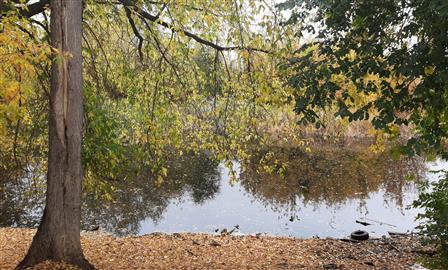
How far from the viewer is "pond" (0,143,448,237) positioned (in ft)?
37.5

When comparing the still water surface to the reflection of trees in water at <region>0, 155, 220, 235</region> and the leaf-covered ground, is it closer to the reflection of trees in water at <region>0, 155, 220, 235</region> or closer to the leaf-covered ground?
the reflection of trees in water at <region>0, 155, 220, 235</region>

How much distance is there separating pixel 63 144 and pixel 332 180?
475 inches

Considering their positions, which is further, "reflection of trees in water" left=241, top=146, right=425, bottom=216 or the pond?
"reflection of trees in water" left=241, top=146, right=425, bottom=216

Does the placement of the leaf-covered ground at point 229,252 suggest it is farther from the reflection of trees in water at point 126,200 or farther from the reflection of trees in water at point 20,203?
the reflection of trees in water at point 20,203

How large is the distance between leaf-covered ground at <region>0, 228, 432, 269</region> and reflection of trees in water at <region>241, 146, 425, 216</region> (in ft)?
13.8

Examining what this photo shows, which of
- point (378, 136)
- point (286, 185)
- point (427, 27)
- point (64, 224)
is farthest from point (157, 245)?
point (286, 185)

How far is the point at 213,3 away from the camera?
251 inches

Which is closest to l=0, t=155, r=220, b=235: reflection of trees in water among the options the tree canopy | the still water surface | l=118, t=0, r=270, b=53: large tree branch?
the still water surface

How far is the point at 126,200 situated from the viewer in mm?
13078

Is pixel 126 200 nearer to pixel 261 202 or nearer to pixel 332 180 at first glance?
pixel 261 202

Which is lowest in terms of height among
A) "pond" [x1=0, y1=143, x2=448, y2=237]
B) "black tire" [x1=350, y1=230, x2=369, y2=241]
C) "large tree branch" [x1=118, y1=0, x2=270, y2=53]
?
"black tire" [x1=350, y1=230, x2=369, y2=241]

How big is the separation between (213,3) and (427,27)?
11.6 feet

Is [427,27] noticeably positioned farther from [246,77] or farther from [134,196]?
[134,196]

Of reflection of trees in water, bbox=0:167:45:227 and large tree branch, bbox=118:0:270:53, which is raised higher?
large tree branch, bbox=118:0:270:53
